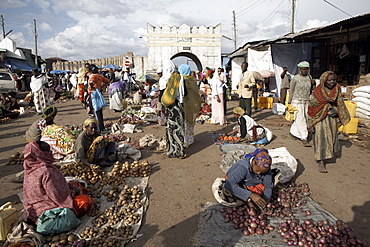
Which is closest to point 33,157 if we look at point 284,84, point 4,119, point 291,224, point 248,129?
point 291,224

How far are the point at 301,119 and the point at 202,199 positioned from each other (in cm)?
371

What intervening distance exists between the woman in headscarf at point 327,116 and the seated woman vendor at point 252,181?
1790mm

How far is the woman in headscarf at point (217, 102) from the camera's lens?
788 cm

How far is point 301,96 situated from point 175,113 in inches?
122

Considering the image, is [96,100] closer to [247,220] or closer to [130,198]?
[130,198]

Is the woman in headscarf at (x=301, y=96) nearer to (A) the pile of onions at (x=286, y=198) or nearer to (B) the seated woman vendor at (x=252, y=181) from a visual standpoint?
(A) the pile of onions at (x=286, y=198)

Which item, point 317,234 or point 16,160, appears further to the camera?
point 16,160

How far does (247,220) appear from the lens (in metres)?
2.92

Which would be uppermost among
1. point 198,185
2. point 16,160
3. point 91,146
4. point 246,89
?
point 246,89

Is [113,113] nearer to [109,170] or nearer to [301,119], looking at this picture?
[109,170]

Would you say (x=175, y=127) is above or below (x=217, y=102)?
below

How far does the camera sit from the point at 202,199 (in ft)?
11.9

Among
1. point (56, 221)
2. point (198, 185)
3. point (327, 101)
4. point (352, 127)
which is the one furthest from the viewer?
point (352, 127)

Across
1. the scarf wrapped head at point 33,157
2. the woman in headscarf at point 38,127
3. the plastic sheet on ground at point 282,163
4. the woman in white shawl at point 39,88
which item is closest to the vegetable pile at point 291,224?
the plastic sheet on ground at point 282,163
